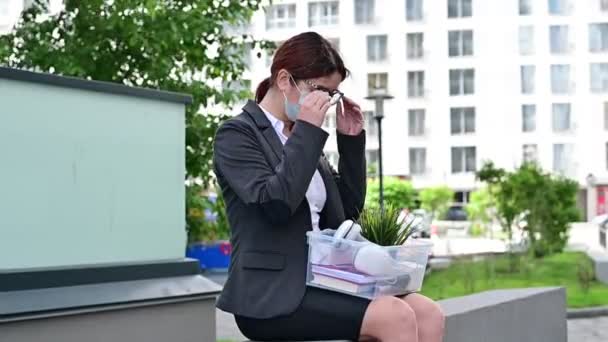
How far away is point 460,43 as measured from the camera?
194 ft

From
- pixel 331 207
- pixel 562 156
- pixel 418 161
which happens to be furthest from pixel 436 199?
pixel 331 207

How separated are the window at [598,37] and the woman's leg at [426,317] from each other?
57.7 m

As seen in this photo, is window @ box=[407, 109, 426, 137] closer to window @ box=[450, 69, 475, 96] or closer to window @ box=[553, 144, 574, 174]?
window @ box=[450, 69, 475, 96]

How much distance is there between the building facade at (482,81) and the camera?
5753cm

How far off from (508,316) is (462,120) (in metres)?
54.2

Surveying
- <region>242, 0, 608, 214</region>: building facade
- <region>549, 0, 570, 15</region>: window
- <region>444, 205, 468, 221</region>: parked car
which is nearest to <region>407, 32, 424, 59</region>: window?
<region>242, 0, 608, 214</region>: building facade

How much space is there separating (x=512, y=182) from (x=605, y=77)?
38479 mm

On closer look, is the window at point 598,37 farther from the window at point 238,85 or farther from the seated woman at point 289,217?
the seated woman at point 289,217

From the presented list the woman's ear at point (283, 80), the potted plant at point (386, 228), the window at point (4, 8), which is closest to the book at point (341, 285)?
the potted plant at point (386, 228)

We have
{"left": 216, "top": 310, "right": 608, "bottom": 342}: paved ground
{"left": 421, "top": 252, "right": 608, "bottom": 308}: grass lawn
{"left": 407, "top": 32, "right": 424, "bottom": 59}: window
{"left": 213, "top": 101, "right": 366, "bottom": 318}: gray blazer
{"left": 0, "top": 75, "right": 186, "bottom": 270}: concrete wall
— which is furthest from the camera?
{"left": 407, "top": 32, "right": 424, "bottom": 59}: window

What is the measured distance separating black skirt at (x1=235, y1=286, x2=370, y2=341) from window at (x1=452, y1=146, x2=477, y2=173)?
56419 millimetres

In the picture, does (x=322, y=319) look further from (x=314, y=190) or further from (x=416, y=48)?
(x=416, y=48)

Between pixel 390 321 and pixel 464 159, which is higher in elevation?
pixel 464 159

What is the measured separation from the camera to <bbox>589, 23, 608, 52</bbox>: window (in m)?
57.8
